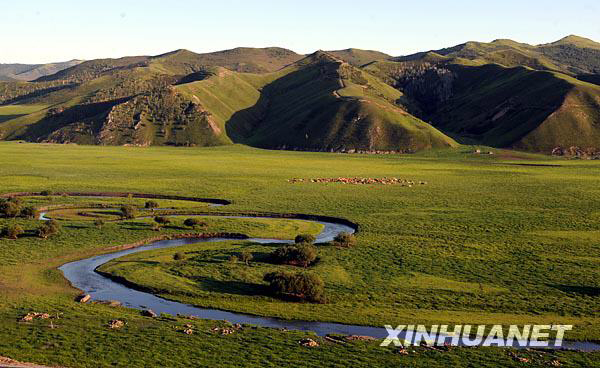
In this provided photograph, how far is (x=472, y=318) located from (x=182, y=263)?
30.2 m

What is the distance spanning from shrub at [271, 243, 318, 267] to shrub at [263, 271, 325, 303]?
9.57 m

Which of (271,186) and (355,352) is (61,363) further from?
(271,186)

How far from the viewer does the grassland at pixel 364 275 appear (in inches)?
1433

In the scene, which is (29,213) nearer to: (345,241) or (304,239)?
(304,239)

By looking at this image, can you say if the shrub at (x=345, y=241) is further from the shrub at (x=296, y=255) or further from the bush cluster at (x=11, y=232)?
the bush cluster at (x=11, y=232)

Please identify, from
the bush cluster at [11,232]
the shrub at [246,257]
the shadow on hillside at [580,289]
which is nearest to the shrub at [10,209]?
the bush cluster at [11,232]

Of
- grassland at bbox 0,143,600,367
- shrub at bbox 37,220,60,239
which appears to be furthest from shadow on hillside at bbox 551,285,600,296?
shrub at bbox 37,220,60,239

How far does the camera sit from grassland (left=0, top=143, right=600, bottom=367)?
36.4 metres

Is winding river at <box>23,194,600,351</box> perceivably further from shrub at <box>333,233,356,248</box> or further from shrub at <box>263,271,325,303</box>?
shrub at <box>333,233,356,248</box>

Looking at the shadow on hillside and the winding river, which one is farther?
the shadow on hillside

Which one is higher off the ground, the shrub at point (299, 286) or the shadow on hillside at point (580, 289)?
the shadow on hillside at point (580, 289)

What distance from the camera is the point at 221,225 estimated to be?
83125mm
